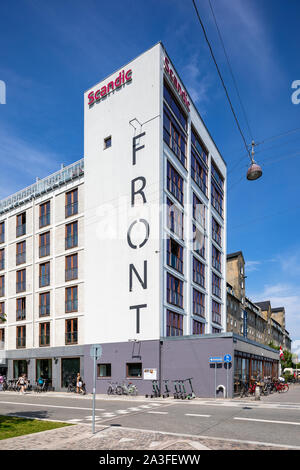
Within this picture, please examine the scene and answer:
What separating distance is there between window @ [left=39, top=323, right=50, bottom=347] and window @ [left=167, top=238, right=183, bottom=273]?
12.7 metres

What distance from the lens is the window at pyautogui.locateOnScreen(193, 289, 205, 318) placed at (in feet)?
118

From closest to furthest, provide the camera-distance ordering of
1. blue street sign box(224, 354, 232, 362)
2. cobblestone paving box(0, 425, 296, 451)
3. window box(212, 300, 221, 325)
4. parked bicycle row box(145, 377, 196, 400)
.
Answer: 1. cobblestone paving box(0, 425, 296, 451)
2. blue street sign box(224, 354, 232, 362)
3. parked bicycle row box(145, 377, 196, 400)
4. window box(212, 300, 221, 325)

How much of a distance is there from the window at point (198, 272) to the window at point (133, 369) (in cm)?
1090

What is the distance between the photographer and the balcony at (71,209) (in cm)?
3441

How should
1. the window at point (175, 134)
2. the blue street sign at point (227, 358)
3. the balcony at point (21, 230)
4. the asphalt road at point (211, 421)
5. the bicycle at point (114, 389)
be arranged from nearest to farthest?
the asphalt road at point (211, 421) → the blue street sign at point (227, 358) → the bicycle at point (114, 389) → the window at point (175, 134) → the balcony at point (21, 230)

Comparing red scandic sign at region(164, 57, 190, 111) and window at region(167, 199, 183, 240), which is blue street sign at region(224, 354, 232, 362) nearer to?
window at region(167, 199, 183, 240)

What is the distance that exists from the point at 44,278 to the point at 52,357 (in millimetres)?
6981

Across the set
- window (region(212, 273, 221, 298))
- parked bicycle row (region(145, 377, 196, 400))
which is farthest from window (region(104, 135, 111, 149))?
parked bicycle row (region(145, 377, 196, 400))

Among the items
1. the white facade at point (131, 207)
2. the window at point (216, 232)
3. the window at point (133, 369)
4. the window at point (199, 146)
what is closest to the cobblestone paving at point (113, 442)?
the white facade at point (131, 207)

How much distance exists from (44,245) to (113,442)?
1107 inches

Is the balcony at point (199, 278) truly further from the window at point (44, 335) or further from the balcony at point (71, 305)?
the window at point (44, 335)

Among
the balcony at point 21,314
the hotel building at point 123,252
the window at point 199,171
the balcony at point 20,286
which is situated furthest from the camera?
the balcony at point 20,286

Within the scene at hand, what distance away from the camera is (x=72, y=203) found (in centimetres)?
3481

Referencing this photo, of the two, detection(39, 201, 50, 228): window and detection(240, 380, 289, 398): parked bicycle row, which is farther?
detection(39, 201, 50, 228): window
